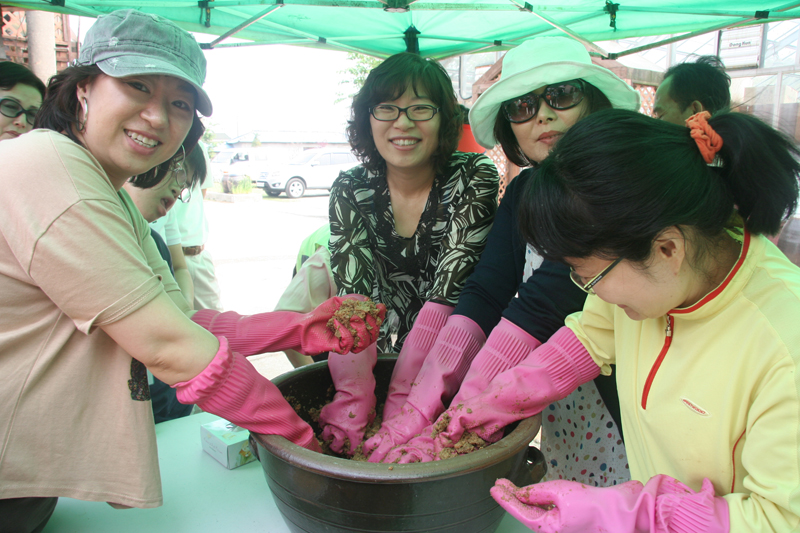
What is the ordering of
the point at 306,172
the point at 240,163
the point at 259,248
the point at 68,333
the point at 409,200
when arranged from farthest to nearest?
1. the point at 240,163
2. the point at 306,172
3. the point at 259,248
4. the point at 409,200
5. the point at 68,333

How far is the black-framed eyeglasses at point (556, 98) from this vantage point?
1225 millimetres

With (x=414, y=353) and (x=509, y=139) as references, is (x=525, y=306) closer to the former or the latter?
(x=414, y=353)

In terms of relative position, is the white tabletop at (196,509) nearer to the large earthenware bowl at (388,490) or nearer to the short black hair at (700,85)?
the large earthenware bowl at (388,490)

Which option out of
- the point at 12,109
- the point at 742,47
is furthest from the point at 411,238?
the point at 742,47

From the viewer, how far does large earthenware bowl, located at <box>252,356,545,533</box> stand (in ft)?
2.31

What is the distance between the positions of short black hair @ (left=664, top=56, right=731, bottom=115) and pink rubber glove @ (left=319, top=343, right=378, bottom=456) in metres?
1.76

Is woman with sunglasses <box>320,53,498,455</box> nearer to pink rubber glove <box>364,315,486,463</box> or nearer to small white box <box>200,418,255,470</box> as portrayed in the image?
pink rubber glove <box>364,315,486,463</box>

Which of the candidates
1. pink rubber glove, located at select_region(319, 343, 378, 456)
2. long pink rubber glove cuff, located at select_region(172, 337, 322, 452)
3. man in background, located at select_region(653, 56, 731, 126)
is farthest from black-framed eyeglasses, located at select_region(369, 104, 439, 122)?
man in background, located at select_region(653, 56, 731, 126)

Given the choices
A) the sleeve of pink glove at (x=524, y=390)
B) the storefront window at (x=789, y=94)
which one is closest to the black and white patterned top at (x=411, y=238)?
the sleeve of pink glove at (x=524, y=390)

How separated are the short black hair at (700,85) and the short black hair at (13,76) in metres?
2.39

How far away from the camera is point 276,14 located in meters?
3.10

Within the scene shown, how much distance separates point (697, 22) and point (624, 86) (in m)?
2.49

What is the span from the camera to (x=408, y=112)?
1526 millimetres

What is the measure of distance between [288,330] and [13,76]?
1.25m
